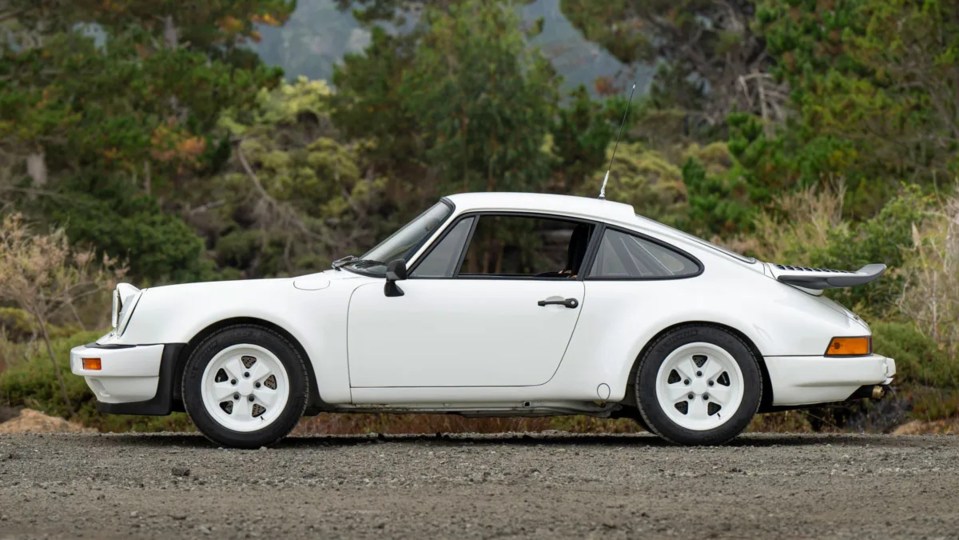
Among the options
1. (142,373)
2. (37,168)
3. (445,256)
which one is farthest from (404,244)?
(37,168)

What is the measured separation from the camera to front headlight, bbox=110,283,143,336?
31.8 feet

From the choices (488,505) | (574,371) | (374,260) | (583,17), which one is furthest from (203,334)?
(583,17)

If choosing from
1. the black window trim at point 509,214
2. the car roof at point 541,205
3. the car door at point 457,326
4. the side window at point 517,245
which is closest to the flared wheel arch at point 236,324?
the car door at point 457,326

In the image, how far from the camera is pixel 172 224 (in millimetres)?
42781

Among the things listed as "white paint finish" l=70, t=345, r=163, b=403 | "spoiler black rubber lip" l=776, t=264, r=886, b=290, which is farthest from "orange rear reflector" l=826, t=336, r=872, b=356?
"white paint finish" l=70, t=345, r=163, b=403

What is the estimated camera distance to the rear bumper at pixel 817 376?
975cm

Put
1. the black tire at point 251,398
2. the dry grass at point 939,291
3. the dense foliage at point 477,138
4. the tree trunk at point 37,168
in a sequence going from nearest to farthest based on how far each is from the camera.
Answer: the black tire at point 251,398, the dry grass at point 939,291, the dense foliage at point 477,138, the tree trunk at point 37,168

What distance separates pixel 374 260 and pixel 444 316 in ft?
2.06

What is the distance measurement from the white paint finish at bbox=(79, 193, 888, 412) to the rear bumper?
2 cm

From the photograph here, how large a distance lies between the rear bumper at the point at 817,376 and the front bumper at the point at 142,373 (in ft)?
11.4

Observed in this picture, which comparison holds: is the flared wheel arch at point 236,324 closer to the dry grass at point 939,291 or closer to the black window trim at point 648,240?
the black window trim at point 648,240

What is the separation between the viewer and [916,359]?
15.4 metres

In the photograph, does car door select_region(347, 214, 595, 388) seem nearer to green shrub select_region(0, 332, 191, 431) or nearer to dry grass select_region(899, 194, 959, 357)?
green shrub select_region(0, 332, 191, 431)

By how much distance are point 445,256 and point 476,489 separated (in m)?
2.15
